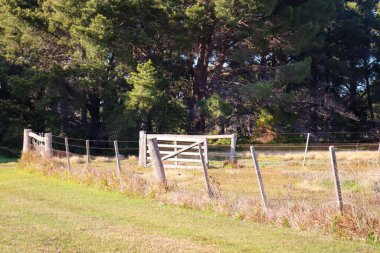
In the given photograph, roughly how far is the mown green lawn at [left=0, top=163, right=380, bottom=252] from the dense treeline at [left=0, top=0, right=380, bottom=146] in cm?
1752

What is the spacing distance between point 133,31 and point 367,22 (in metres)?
25.7

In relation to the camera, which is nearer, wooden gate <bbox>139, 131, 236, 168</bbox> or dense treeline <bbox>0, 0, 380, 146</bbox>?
wooden gate <bbox>139, 131, 236, 168</bbox>

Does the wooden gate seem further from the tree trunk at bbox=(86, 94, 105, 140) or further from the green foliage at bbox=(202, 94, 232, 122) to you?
the tree trunk at bbox=(86, 94, 105, 140)

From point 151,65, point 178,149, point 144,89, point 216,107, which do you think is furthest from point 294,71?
point 178,149

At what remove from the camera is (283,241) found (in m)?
7.99

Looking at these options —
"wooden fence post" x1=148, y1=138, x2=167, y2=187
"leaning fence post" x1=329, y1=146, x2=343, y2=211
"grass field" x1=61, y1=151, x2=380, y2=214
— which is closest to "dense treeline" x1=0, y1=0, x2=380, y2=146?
"grass field" x1=61, y1=151, x2=380, y2=214

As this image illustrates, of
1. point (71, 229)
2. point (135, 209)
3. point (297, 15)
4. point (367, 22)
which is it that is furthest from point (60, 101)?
point (367, 22)

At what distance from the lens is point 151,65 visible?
2972cm

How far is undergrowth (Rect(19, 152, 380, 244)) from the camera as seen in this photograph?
27.1ft

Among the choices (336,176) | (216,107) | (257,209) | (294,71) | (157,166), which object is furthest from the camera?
(294,71)

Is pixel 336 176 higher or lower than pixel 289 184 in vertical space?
higher

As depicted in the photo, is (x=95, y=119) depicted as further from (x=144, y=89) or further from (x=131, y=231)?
(x=131, y=231)

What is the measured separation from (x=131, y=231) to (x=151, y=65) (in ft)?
71.6

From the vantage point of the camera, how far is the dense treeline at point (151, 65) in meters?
29.3
